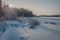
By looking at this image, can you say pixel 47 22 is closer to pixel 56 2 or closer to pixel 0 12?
pixel 56 2

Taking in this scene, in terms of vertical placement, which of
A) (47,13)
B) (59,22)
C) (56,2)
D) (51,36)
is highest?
(56,2)

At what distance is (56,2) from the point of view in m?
1.43

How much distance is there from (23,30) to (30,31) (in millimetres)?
89

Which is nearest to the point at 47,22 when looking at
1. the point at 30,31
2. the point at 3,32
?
the point at 30,31

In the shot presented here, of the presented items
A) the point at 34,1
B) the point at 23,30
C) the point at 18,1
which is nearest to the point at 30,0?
the point at 34,1

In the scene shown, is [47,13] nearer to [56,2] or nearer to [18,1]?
[56,2]

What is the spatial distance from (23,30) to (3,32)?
0.25 meters

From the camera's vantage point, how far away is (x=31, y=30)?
1365mm

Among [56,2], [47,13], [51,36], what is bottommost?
[51,36]

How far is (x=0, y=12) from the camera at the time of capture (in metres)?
1.36

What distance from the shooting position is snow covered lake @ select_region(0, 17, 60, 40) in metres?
1.34

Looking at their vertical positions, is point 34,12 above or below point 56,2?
below

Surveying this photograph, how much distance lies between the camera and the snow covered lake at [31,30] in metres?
1.34

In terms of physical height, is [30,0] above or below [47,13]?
above
